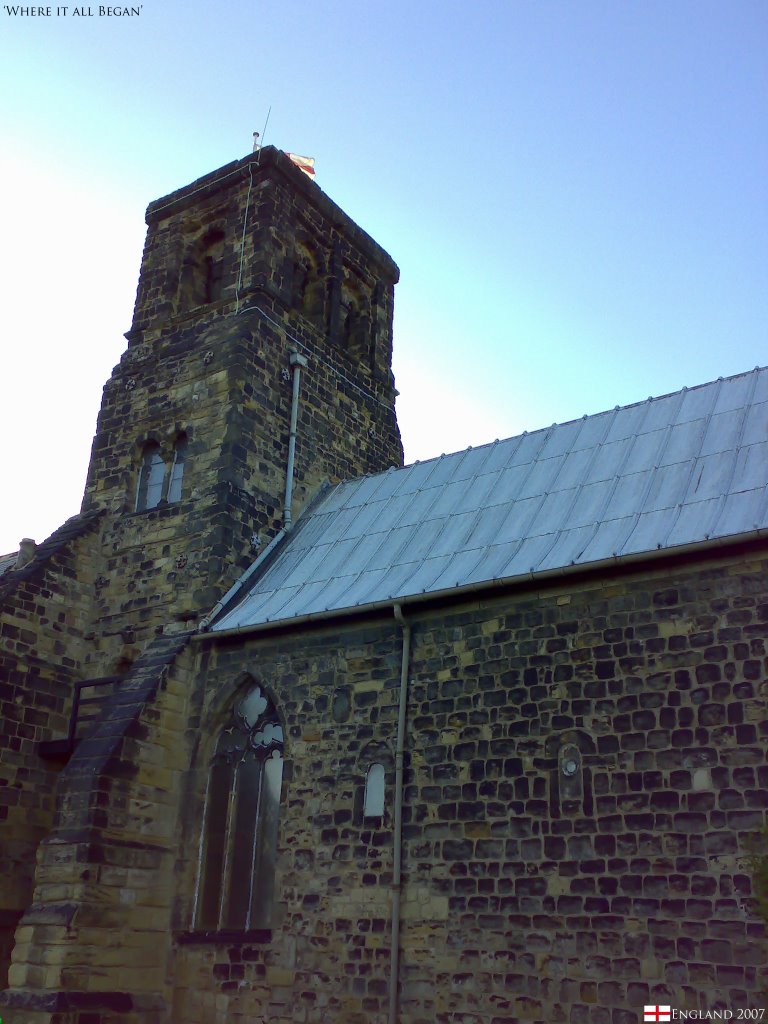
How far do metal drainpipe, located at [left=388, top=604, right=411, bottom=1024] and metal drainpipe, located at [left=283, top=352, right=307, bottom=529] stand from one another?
4272 millimetres

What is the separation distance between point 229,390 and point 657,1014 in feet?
33.1

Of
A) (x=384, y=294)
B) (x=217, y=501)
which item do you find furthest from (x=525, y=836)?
(x=384, y=294)

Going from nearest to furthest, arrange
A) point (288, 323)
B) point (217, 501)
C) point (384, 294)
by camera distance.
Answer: point (217, 501) → point (288, 323) → point (384, 294)

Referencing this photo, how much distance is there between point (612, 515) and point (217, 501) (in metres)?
5.75

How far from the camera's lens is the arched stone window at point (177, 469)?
1521cm

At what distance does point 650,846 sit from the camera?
9.02 m

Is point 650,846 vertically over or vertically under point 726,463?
under

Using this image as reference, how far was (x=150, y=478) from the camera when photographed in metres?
15.8

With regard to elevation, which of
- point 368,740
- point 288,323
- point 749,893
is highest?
point 288,323

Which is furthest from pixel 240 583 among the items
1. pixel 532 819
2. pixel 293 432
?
pixel 532 819

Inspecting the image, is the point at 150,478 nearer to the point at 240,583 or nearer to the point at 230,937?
the point at 240,583

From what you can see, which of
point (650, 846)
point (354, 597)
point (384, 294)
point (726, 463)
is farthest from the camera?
point (384, 294)

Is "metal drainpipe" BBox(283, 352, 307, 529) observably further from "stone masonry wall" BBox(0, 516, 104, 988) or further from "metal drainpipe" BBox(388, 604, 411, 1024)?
"metal drainpipe" BBox(388, 604, 411, 1024)

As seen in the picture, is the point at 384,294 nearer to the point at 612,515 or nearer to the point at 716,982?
the point at 612,515
